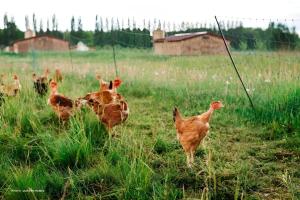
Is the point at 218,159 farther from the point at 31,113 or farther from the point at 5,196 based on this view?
the point at 31,113

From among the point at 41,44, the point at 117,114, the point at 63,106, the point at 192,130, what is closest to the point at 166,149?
the point at 117,114

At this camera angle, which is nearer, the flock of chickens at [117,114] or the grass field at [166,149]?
the grass field at [166,149]

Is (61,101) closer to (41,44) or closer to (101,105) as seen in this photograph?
(101,105)

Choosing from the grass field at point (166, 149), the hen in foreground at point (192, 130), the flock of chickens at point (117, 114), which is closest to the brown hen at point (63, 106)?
the flock of chickens at point (117, 114)

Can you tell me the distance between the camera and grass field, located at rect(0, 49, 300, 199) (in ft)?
10.0

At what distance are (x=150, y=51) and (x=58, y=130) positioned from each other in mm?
7437

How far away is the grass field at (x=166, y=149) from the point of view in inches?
120

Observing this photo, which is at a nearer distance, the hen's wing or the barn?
the hen's wing

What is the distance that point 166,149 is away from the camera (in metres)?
4.19

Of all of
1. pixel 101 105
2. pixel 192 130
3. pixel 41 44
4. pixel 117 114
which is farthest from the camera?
pixel 41 44

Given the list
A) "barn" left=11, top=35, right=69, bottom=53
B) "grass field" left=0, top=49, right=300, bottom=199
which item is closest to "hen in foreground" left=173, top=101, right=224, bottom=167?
"grass field" left=0, top=49, right=300, bottom=199

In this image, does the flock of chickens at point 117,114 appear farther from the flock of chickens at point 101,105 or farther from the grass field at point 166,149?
the grass field at point 166,149

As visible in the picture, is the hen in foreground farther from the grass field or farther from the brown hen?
the brown hen

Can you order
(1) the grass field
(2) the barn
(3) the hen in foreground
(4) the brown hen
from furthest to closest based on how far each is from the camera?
(2) the barn, (4) the brown hen, (3) the hen in foreground, (1) the grass field
